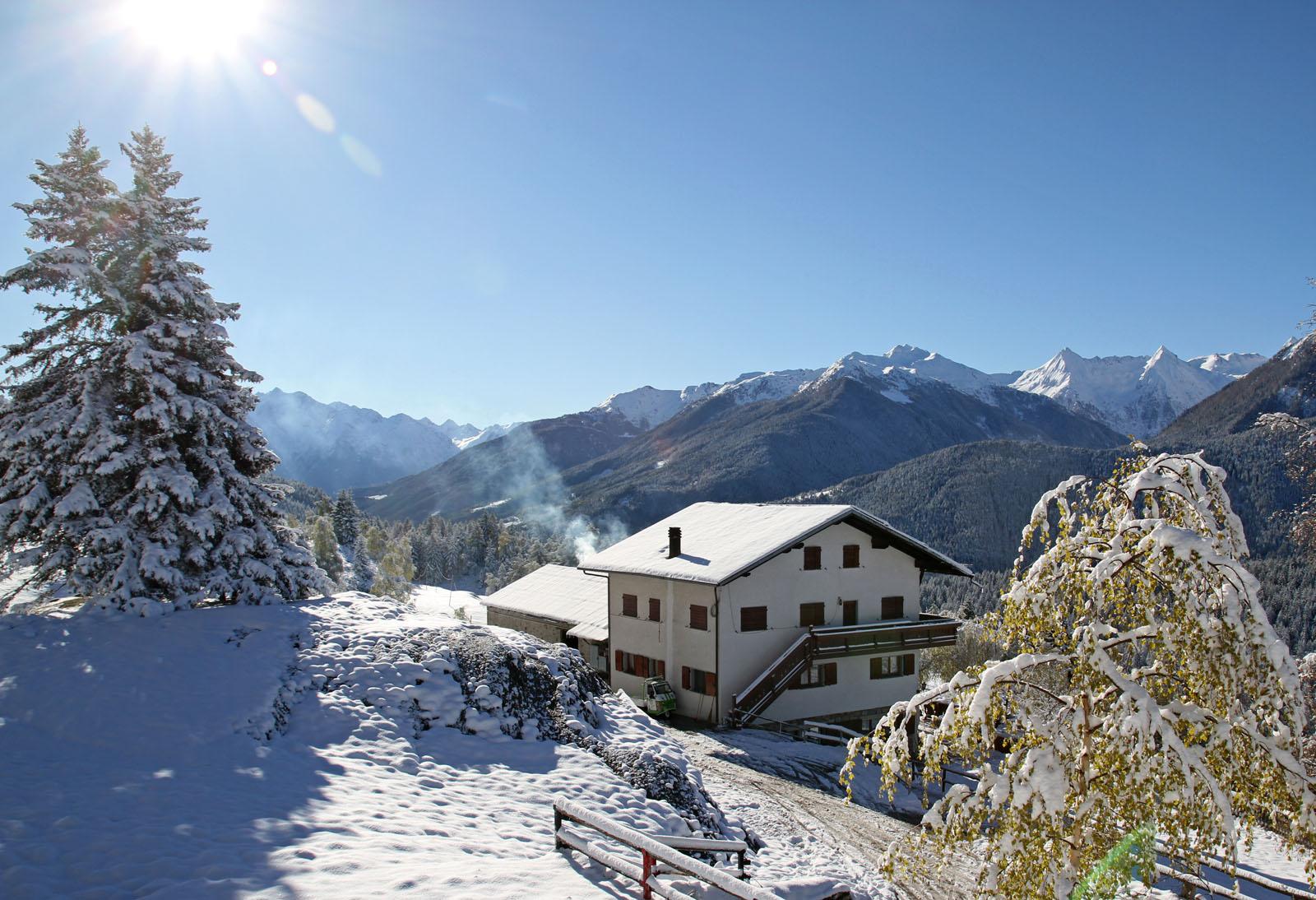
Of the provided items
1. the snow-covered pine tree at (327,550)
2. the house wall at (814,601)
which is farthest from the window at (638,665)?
the snow-covered pine tree at (327,550)

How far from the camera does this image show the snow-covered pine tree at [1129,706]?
250 inches

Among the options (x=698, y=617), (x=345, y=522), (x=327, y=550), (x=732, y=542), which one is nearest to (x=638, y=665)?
(x=698, y=617)

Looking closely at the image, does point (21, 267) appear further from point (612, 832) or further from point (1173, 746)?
point (1173, 746)

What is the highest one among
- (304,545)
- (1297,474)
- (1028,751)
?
(1297,474)

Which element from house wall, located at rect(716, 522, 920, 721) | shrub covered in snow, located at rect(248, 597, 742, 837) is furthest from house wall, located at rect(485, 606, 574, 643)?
shrub covered in snow, located at rect(248, 597, 742, 837)

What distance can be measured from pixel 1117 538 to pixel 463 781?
11.4 meters

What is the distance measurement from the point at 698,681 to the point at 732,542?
21.3 ft

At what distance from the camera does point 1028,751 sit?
6.87 metres

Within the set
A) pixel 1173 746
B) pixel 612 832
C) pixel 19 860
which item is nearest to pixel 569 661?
pixel 612 832

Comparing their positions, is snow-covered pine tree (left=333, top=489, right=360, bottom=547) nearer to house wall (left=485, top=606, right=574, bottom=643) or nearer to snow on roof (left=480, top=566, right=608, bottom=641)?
snow on roof (left=480, top=566, right=608, bottom=641)

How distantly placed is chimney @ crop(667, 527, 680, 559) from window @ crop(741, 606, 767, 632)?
436 centimetres

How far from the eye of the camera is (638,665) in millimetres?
35312

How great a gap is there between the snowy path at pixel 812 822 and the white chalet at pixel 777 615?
7.14 m

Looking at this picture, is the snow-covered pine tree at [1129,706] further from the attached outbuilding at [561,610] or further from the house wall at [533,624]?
the house wall at [533,624]
